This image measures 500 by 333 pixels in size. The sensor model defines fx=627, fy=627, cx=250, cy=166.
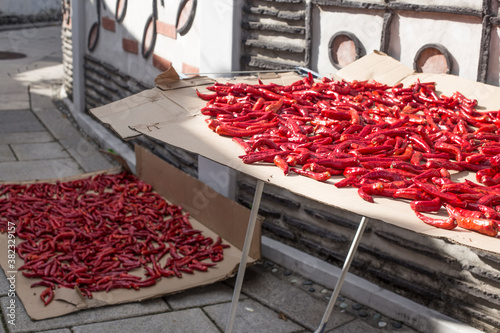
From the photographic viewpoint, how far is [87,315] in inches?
159

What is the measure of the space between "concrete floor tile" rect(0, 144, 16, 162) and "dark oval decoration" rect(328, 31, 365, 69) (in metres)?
4.10

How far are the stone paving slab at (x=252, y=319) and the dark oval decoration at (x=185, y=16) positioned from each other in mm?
2943

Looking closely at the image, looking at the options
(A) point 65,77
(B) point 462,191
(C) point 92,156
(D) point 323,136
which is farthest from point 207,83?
(A) point 65,77

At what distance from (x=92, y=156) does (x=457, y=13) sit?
492 centimetres

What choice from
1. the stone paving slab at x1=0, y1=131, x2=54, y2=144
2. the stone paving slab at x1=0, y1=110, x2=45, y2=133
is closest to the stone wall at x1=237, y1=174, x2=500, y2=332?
the stone paving slab at x1=0, y1=131, x2=54, y2=144

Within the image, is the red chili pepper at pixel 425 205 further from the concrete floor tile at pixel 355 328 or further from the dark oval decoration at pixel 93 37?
the dark oval decoration at pixel 93 37

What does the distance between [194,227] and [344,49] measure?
1.90 m

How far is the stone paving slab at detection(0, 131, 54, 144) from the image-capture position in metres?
7.71

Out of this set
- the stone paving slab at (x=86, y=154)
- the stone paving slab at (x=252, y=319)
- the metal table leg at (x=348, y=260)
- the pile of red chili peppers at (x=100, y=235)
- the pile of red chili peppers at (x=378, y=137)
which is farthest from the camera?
the stone paving slab at (x=86, y=154)

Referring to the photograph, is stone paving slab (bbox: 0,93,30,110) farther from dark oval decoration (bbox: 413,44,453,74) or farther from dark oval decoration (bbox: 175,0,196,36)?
dark oval decoration (bbox: 413,44,453,74)

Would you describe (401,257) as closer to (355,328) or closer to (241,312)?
(355,328)

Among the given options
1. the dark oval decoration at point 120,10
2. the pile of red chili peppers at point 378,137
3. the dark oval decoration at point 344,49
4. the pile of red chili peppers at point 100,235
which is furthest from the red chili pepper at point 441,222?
the dark oval decoration at point 120,10

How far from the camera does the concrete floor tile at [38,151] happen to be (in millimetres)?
7203

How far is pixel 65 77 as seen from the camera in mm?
10344
